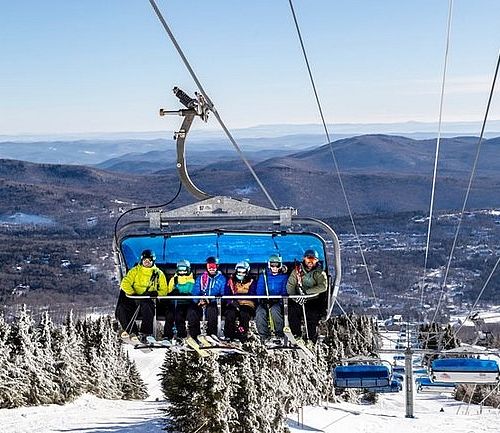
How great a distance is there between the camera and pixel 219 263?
14.5 m

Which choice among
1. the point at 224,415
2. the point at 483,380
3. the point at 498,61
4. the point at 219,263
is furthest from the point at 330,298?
the point at 224,415

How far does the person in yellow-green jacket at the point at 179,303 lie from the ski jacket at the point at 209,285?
4.4 inches

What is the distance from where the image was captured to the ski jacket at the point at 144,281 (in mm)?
14508

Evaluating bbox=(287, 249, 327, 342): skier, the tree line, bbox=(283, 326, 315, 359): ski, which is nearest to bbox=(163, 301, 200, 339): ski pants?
bbox=(283, 326, 315, 359): ski

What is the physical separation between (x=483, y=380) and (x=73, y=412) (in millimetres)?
26132

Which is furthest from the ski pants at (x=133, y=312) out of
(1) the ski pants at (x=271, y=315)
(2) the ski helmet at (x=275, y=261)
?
(2) the ski helmet at (x=275, y=261)

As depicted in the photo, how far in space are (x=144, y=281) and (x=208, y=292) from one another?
3.42ft

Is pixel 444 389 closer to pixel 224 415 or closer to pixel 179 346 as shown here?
pixel 224 415

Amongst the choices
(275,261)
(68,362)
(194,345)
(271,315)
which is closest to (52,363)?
(68,362)

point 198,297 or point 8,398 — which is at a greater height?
point 198,297

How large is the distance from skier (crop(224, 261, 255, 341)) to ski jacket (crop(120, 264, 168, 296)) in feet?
3.52

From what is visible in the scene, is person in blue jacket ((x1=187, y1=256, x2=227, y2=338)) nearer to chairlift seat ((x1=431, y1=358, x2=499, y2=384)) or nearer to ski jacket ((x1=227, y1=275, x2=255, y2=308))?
ski jacket ((x1=227, y1=275, x2=255, y2=308))

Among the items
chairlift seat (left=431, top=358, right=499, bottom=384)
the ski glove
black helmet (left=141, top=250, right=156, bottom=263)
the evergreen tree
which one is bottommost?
the evergreen tree

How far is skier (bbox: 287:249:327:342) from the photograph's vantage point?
561 inches
